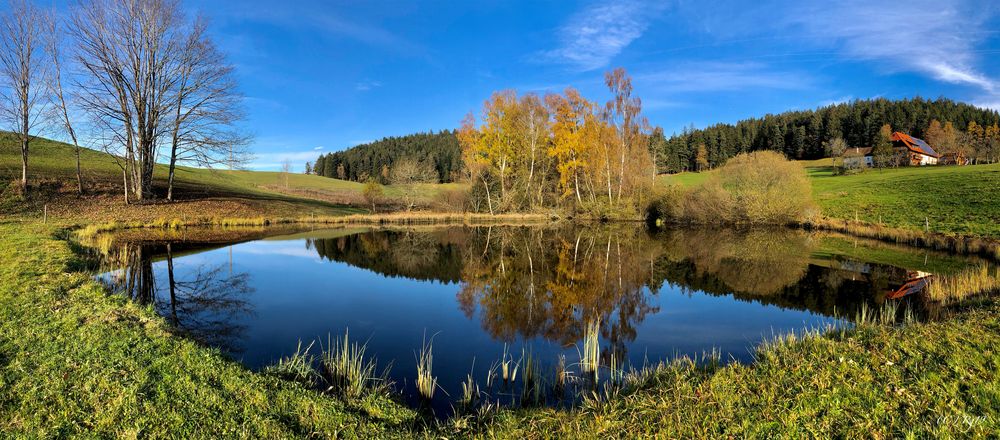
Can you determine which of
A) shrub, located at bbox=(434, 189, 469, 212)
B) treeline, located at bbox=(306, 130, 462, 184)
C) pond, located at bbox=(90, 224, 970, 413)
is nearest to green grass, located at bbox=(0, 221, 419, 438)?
pond, located at bbox=(90, 224, 970, 413)

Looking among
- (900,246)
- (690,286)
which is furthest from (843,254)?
(690,286)

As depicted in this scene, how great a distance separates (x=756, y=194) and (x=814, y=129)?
75.1 m

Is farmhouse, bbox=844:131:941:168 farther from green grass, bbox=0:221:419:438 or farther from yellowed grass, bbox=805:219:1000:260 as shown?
green grass, bbox=0:221:419:438

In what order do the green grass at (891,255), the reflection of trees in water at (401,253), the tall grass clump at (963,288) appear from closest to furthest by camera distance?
the tall grass clump at (963,288)
the green grass at (891,255)
the reflection of trees in water at (401,253)

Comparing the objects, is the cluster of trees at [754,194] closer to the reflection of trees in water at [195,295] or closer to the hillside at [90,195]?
the reflection of trees in water at [195,295]

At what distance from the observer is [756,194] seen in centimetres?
3300

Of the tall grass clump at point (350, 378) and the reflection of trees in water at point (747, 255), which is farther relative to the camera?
the reflection of trees in water at point (747, 255)

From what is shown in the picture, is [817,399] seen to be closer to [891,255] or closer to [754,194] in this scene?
[891,255]

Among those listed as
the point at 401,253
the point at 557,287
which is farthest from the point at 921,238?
the point at 401,253

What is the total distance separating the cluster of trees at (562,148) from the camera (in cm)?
3772

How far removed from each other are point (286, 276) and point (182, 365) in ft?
33.0

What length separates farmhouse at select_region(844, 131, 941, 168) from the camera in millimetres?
66062

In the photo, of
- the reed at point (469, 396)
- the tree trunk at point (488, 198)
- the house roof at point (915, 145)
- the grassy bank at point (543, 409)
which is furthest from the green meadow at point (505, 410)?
the house roof at point (915, 145)

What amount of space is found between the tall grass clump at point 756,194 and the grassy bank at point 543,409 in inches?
1143
